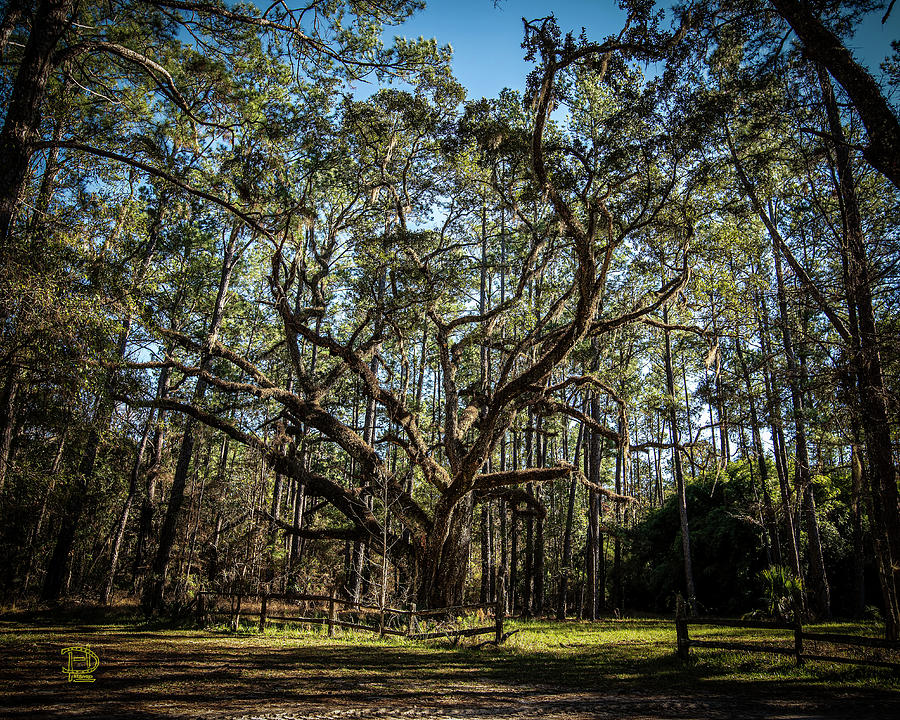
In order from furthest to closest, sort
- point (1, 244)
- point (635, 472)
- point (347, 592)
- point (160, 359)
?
1. point (635, 472)
2. point (347, 592)
3. point (160, 359)
4. point (1, 244)

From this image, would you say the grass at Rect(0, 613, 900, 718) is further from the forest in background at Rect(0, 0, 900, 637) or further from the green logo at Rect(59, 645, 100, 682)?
the forest in background at Rect(0, 0, 900, 637)

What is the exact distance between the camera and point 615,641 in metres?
11.1

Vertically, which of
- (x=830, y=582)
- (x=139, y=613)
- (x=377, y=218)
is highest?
(x=377, y=218)

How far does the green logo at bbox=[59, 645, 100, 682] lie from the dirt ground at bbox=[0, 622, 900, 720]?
10 cm

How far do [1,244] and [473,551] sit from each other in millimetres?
24176

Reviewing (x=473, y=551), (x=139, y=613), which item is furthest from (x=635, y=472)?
Result: (x=139, y=613)

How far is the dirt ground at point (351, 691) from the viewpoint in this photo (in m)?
4.61

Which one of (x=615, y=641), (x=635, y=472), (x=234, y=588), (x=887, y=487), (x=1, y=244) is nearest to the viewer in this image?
(x=1, y=244)

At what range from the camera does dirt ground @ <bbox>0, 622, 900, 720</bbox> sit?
461cm

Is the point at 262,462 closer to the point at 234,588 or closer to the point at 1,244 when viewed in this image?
the point at 234,588

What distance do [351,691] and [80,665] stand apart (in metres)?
3.33

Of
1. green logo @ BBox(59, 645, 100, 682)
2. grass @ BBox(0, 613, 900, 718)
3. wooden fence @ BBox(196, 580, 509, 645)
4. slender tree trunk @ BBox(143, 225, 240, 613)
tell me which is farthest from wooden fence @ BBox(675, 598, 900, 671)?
slender tree trunk @ BBox(143, 225, 240, 613)

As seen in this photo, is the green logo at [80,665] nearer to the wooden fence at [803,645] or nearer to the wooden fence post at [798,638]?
the wooden fence at [803,645]

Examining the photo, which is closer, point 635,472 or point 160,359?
point 160,359
